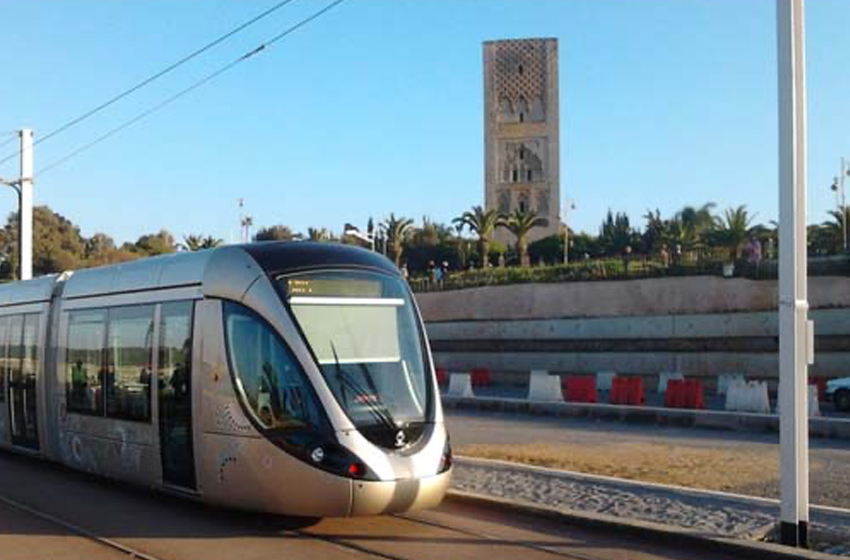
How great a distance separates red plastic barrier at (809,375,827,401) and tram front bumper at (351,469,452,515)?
19153mm

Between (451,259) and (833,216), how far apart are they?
38.1 m

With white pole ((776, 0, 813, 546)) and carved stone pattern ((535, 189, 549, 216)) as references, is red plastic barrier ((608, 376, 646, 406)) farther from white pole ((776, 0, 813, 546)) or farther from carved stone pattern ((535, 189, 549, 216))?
carved stone pattern ((535, 189, 549, 216))

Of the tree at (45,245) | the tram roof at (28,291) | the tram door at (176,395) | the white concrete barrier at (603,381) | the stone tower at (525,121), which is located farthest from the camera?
the stone tower at (525,121)

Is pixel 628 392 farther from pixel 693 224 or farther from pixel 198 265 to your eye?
pixel 693 224

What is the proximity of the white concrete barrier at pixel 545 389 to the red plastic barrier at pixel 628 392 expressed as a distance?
168 centimetres

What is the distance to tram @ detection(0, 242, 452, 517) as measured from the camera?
8.97m

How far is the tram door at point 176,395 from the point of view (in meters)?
10.3

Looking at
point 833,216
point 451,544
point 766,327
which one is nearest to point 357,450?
point 451,544

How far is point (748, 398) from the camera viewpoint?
2180 cm

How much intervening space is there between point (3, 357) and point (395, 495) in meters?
9.55

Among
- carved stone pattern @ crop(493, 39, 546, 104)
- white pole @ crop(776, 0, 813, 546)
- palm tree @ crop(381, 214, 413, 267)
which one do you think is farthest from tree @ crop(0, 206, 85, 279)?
white pole @ crop(776, 0, 813, 546)

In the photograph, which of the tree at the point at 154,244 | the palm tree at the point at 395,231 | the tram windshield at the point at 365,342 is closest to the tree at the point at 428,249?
the palm tree at the point at 395,231

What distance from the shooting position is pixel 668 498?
35.7 feet

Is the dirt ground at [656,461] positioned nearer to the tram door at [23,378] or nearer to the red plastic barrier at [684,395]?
the red plastic barrier at [684,395]
